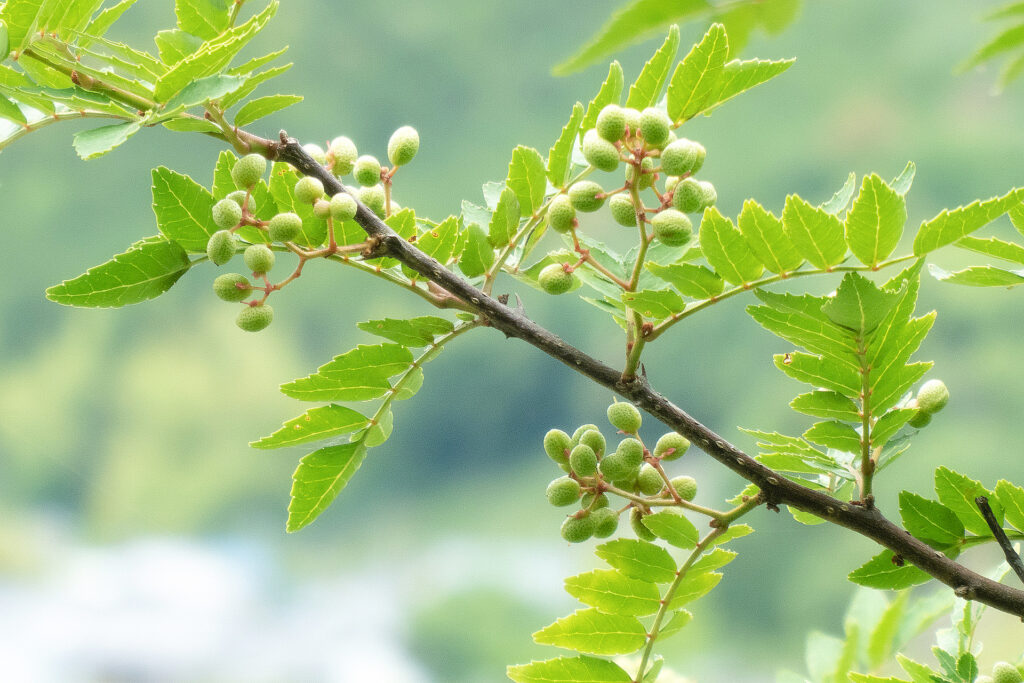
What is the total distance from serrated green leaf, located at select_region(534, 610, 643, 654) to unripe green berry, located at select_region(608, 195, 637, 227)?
0.22m

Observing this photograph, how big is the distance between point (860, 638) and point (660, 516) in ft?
1.28

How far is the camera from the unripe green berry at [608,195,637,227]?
1.41 feet

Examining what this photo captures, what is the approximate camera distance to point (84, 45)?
0.43m

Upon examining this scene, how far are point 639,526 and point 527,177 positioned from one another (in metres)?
0.20

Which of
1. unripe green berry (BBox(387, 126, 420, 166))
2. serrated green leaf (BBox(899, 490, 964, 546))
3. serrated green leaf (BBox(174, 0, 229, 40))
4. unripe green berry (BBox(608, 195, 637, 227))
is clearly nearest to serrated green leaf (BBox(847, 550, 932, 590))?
serrated green leaf (BBox(899, 490, 964, 546))

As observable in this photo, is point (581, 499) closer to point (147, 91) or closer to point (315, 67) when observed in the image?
point (147, 91)

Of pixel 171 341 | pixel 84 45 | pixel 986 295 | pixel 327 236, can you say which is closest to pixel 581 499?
pixel 327 236

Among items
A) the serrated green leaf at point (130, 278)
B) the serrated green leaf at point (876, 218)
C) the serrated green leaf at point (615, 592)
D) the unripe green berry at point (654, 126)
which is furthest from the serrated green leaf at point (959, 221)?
the serrated green leaf at point (130, 278)

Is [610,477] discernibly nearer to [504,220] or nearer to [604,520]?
[604,520]

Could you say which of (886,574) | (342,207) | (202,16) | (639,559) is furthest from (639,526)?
(202,16)

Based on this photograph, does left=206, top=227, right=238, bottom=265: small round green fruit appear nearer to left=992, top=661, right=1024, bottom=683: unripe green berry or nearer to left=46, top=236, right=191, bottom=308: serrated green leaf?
left=46, top=236, right=191, bottom=308: serrated green leaf

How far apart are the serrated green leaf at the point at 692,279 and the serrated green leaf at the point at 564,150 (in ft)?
0.34

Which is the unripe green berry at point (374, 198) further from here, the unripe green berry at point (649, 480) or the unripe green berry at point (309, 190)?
the unripe green berry at point (649, 480)

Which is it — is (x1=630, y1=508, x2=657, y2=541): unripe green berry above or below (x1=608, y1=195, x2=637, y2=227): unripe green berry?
below
